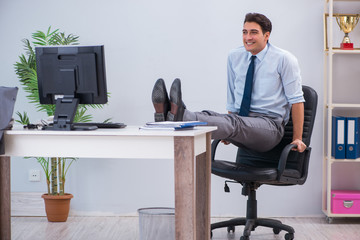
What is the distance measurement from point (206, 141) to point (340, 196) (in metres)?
1.72

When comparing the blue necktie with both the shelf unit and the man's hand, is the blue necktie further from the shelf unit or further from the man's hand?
the shelf unit

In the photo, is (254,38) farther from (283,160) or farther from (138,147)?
(138,147)

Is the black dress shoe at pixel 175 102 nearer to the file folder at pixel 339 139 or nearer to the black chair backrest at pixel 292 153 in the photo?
the black chair backrest at pixel 292 153

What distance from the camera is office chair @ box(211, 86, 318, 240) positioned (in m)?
3.34

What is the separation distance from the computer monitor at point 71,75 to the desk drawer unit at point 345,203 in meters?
2.17

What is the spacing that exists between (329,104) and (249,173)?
1141mm

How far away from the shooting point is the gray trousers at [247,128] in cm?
314

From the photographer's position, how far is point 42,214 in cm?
440

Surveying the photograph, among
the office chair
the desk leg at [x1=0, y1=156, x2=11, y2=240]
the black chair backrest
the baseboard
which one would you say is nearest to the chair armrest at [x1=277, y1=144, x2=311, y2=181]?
the office chair

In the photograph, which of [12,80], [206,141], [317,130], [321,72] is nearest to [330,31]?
[321,72]

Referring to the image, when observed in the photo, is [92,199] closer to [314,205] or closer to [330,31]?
[314,205]

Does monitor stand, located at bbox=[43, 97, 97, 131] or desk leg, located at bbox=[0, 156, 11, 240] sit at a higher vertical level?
monitor stand, located at bbox=[43, 97, 97, 131]

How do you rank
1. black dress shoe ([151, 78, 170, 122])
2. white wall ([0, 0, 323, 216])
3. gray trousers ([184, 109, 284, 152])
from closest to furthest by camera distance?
black dress shoe ([151, 78, 170, 122])
gray trousers ([184, 109, 284, 152])
white wall ([0, 0, 323, 216])

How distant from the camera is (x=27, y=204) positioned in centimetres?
443
